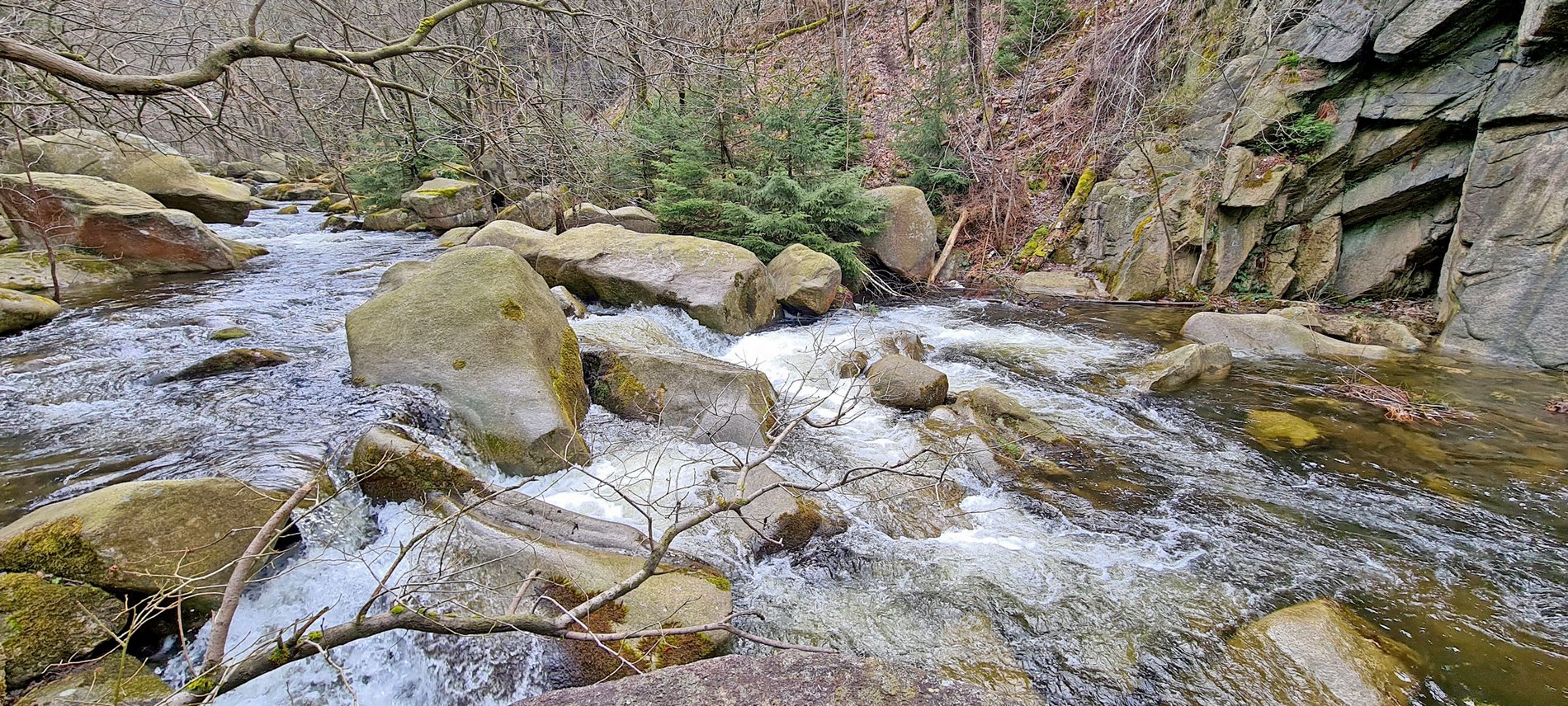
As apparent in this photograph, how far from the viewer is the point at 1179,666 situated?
2812 mm

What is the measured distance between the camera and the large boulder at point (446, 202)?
13.4 m

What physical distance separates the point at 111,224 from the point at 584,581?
379 inches

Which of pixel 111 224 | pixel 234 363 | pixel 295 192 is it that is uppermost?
pixel 295 192

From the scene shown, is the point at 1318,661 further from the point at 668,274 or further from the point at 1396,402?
the point at 668,274

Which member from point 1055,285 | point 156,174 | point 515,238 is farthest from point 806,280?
point 156,174

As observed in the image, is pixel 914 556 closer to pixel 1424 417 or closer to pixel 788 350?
pixel 788 350

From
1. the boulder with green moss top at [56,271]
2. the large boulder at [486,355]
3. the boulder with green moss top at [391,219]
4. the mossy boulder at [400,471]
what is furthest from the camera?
the boulder with green moss top at [391,219]

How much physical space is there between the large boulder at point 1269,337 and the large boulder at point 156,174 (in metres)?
14.1

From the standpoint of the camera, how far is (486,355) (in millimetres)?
4172

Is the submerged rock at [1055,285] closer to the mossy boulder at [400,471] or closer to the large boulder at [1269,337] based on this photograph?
the large boulder at [1269,337]

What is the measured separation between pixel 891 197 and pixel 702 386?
22.2 feet

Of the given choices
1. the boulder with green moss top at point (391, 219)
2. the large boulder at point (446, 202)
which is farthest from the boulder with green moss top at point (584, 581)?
the boulder with green moss top at point (391, 219)

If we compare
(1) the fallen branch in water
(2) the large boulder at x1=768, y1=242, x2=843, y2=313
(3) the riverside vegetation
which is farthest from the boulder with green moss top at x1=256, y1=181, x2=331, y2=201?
(1) the fallen branch in water

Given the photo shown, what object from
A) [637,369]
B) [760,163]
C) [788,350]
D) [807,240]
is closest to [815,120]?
[760,163]
